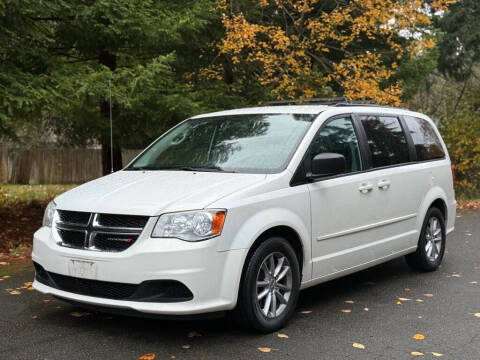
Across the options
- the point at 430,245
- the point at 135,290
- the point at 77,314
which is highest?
the point at 135,290

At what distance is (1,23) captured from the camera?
9.24 meters

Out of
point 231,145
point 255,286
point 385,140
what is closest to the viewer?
point 255,286

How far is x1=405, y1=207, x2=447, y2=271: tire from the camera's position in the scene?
7.46m

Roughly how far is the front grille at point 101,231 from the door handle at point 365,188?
2.39 meters

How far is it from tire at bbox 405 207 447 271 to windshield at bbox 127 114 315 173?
239 cm

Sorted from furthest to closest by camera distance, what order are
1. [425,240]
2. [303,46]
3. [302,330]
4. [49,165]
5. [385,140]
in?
[49,165]
[303,46]
[425,240]
[385,140]
[302,330]

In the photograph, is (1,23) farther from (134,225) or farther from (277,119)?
(134,225)

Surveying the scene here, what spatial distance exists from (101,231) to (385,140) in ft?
11.3

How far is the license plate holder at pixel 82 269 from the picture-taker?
4.77 m

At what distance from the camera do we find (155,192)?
505 centimetres

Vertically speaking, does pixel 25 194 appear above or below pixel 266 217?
below

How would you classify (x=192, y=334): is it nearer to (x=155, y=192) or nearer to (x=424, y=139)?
(x=155, y=192)

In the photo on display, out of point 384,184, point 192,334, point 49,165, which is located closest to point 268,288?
point 192,334

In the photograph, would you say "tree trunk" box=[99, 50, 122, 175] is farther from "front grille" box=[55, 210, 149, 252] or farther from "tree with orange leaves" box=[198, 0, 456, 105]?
"front grille" box=[55, 210, 149, 252]
